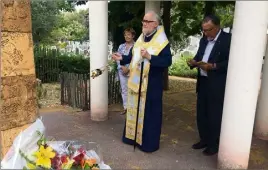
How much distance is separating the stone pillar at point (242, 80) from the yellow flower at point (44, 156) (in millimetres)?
2056

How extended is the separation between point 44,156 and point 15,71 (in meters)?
0.87

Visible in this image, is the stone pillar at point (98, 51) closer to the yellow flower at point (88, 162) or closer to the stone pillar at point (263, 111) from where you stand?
the stone pillar at point (263, 111)

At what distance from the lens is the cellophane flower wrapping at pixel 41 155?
1.67 metres

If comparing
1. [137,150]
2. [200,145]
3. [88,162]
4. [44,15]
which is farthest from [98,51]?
[44,15]

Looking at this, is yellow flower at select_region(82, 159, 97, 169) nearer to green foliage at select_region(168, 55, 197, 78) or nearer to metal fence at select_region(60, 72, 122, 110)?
metal fence at select_region(60, 72, 122, 110)

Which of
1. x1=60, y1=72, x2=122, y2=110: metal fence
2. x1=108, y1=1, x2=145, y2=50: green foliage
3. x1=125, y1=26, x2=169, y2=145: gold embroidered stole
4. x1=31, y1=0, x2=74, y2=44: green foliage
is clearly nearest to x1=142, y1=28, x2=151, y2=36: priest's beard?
x1=125, y1=26, x2=169, y2=145: gold embroidered stole

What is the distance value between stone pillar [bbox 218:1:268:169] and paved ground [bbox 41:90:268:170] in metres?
0.40

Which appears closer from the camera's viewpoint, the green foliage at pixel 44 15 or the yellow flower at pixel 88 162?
the yellow flower at pixel 88 162

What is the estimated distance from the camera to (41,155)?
171 centimetres

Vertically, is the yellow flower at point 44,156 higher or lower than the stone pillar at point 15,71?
lower

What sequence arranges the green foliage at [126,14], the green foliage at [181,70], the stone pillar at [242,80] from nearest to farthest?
1. the stone pillar at [242,80]
2. the green foliage at [126,14]
3. the green foliage at [181,70]

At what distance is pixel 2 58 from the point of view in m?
2.19

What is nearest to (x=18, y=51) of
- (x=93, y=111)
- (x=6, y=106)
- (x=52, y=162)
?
(x=6, y=106)

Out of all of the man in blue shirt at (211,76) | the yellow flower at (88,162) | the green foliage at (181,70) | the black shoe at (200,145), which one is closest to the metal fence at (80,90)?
the black shoe at (200,145)
